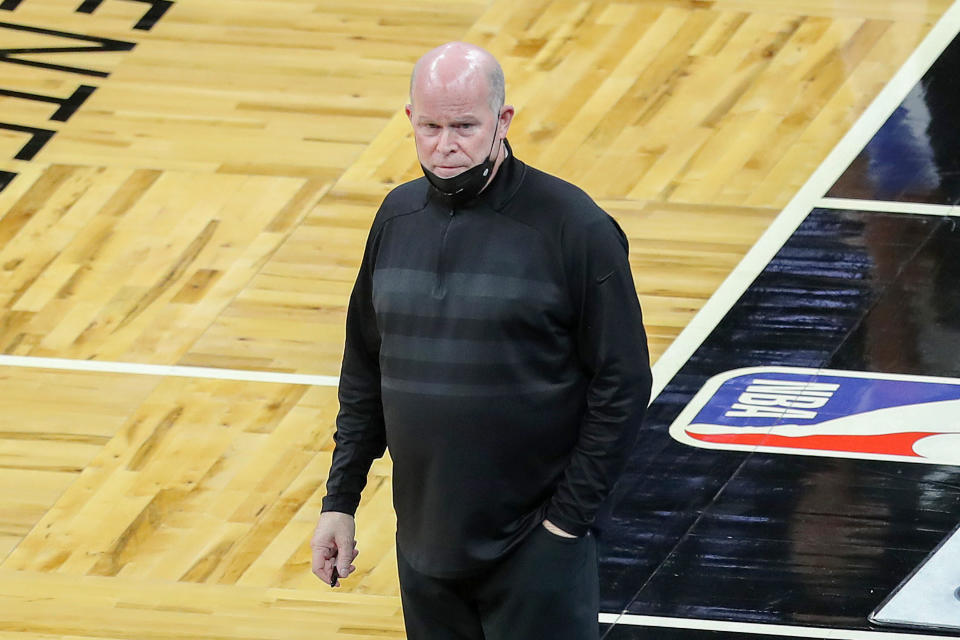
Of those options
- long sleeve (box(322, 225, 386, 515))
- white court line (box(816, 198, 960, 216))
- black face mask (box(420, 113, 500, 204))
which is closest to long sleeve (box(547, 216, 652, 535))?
black face mask (box(420, 113, 500, 204))

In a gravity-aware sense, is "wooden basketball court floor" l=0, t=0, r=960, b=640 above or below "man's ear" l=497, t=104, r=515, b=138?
below

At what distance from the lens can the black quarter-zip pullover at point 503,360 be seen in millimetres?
2711

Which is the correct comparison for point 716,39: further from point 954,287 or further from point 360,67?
point 954,287

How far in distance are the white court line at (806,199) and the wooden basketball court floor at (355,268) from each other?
0.01 metres

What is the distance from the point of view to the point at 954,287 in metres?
5.69

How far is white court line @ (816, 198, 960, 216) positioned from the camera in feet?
20.2

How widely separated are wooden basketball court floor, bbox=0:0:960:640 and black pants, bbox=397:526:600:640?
1.37m

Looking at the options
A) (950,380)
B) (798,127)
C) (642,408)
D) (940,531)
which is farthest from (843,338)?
(642,408)

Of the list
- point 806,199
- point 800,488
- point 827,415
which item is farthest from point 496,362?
point 806,199

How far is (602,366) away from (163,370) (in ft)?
10.3

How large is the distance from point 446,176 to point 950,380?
→ 2976mm

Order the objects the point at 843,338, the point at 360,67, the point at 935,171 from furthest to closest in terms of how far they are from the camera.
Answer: the point at 360,67 → the point at 935,171 → the point at 843,338

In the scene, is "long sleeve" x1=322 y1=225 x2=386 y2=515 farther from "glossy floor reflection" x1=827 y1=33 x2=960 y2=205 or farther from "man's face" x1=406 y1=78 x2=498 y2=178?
"glossy floor reflection" x1=827 y1=33 x2=960 y2=205

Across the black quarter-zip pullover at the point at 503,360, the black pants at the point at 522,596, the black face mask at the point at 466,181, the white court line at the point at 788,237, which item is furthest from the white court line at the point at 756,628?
the black face mask at the point at 466,181
